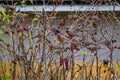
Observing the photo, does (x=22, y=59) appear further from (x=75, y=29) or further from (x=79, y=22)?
(x=79, y=22)

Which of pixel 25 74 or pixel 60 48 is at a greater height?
pixel 60 48

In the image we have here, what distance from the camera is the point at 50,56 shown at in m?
3.01

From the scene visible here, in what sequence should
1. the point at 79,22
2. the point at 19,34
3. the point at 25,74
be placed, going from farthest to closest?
the point at 79,22, the point at 19,34, the point at 25,74

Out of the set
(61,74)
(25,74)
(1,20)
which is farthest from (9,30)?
(61,74)

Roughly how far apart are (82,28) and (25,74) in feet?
2.27

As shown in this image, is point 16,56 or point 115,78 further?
point 115,78

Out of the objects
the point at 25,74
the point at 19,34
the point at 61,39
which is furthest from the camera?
the point at 19,34

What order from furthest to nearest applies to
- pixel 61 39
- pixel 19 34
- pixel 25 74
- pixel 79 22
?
pixel 79 22 < pixel 19 34 < pixel 25 74 < pixel 61 39

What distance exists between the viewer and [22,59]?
281 centimetres

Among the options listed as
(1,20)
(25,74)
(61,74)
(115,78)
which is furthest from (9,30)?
(115,78)

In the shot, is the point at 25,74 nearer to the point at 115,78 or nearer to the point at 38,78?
the point at 38,78

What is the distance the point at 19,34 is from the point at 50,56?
0.36 meters

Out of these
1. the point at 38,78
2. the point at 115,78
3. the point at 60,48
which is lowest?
the point at 115,78

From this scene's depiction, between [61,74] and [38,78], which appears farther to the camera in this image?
[61,74]
